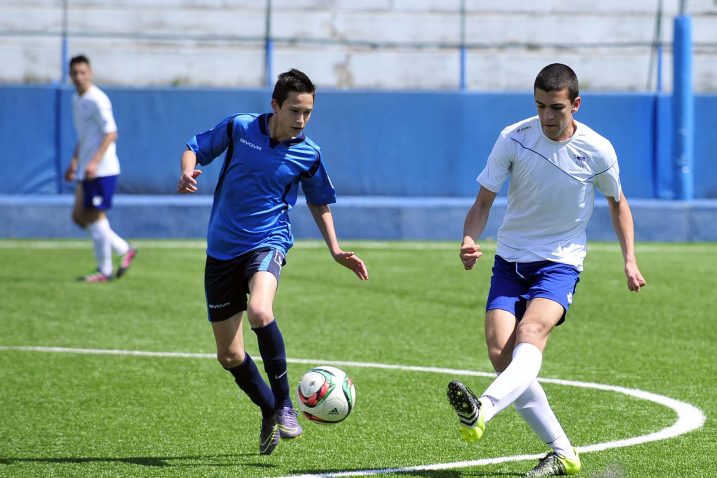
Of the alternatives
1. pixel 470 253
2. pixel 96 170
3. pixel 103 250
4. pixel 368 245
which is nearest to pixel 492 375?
pixel 470 253

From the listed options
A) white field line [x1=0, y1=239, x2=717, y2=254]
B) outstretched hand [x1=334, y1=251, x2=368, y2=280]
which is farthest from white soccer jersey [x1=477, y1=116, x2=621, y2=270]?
white field line [x1=0, y1=239, x2=717, y2=254]

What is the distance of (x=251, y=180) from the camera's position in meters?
6.11

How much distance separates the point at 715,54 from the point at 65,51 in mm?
11042

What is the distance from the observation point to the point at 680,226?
1659 cm

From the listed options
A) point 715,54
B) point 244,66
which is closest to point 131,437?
point 244,66

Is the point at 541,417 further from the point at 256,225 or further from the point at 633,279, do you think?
the point at 256,225

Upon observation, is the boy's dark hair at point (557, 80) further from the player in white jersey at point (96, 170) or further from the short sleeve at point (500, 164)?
the player in white jersey at point (96, 170)

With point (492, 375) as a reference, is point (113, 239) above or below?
above

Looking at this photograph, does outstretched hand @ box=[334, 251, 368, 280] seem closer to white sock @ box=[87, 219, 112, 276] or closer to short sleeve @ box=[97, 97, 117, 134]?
white sock @ box=[87, 219, 112, 276]

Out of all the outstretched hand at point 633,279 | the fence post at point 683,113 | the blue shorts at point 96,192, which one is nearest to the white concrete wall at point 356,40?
the fence post at point 683,113

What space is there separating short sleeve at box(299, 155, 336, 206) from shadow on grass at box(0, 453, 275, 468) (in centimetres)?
132

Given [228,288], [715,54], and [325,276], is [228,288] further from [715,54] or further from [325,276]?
[715,54]

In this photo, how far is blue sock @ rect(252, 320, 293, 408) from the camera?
19.4 ft

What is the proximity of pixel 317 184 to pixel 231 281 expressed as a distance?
0.65m
